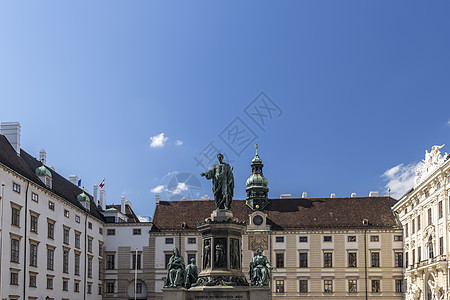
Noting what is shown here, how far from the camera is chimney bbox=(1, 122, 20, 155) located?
178ft

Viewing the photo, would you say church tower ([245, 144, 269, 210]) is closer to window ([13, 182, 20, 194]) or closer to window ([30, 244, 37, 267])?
window ([30, 244, 37, 267])

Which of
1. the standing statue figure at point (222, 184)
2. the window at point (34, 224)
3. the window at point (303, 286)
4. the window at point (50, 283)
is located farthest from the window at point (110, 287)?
the standing statue figure at point (222, 184)

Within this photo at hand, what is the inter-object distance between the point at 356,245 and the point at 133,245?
2431 centimetres

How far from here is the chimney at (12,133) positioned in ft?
178

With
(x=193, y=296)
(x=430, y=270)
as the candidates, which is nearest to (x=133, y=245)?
(x=430, y=270)

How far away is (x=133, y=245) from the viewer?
70.4m

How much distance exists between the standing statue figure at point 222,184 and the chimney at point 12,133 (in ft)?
104

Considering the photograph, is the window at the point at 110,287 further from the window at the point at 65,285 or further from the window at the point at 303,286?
the window at the point at 303,286

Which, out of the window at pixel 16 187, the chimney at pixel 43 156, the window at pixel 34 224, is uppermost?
the chimney at pixel 43 156

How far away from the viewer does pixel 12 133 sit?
179 ft

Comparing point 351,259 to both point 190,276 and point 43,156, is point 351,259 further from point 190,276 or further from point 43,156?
point 190,276

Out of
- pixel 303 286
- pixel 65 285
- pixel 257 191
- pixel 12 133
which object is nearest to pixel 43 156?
pixel 12 133

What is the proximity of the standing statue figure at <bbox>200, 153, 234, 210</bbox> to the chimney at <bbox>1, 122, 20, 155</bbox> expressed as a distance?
104ft

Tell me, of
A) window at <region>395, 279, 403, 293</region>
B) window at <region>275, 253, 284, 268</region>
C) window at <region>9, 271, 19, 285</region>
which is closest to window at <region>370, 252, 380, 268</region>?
window at <region>395, 279, 403, 293</region>
